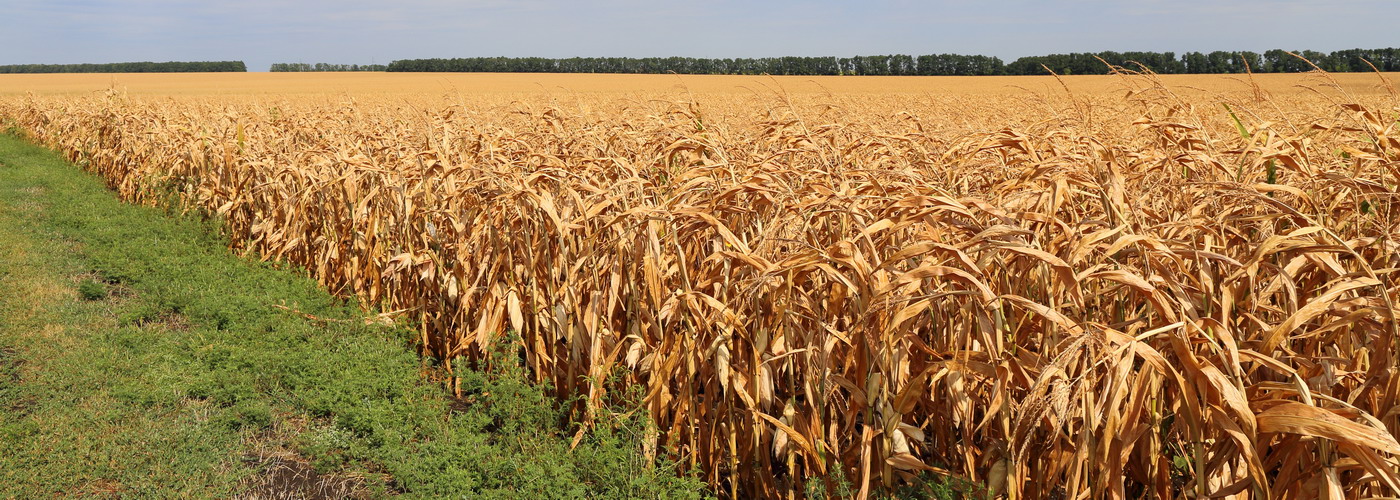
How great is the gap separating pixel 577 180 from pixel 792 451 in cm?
175

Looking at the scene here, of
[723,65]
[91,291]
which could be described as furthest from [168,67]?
[91,291]

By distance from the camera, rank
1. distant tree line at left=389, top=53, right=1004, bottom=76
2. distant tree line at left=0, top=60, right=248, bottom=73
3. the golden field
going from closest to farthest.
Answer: the golden field
distant tree line at left=389, top=53, right=1004, bottom=76
distant tree line at left=0, top=60, right=248, bottom=73

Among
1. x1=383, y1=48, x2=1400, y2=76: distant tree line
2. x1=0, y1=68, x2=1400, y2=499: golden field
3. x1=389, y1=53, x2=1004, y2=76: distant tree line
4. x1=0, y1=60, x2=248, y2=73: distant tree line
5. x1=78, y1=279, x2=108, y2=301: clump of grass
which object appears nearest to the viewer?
x1=0, y1=68, x2=1400, y2=499: golden field

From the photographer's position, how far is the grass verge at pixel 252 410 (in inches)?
127

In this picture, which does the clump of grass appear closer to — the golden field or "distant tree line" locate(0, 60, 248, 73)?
the golden field

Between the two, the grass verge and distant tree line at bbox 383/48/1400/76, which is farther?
distant tree line at bbox 383/48/1400/76

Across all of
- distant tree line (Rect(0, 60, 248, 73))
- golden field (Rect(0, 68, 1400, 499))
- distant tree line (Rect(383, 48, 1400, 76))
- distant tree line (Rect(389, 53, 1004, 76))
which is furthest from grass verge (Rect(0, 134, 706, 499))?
distant tree line (Rect(0, 60, 248, 73))

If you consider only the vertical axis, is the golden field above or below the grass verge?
above

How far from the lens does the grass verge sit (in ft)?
10.6

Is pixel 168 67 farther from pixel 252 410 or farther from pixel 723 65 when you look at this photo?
pixel 252 410

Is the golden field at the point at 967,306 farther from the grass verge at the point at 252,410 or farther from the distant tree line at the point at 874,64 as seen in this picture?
the distant tree line at the point at 874,64

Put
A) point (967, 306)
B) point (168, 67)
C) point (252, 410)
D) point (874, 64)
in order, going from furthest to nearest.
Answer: point (168, 67)
point (874, 64)
point (252, 410)
point (967, 306)

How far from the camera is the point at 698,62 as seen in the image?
85375mm

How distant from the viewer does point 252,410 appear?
12.7ft
